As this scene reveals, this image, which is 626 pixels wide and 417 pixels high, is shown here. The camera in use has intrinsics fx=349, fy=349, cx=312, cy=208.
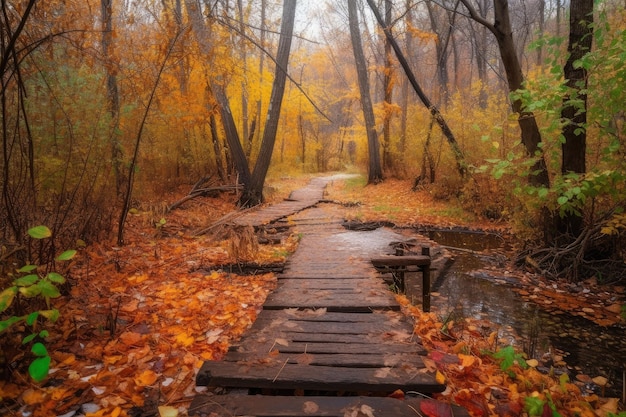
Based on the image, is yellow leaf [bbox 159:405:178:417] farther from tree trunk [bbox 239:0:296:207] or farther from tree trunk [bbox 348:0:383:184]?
tree trunk [bbox 348:0:383:184]

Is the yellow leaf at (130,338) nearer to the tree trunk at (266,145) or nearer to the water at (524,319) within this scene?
the water at (524,319)

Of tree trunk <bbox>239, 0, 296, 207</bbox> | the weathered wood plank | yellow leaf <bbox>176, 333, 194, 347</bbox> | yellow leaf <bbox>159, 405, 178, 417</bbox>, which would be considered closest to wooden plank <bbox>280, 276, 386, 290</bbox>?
the weathered wood plank

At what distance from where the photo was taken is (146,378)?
8.07 feet

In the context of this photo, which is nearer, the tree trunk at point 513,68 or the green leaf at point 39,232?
the green leaf at point 39,232

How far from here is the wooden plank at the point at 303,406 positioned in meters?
2.02

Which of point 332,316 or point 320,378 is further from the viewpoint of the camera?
point 332,316

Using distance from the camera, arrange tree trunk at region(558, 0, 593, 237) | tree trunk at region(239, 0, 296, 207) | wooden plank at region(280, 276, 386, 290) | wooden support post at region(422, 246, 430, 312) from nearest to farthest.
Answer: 1. wooden plank at region(280, 276, 386, 290)
2. wooden support post at region(422, 246, 430, 312)
3. tree trunk at region(558, 0, 593, 237)
4. tree trunk at region(239, 0, 296, 207)

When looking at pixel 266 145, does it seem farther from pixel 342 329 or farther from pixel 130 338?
pixel 342 329

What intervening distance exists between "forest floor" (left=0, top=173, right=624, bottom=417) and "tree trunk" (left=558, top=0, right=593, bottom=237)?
3.76 feet

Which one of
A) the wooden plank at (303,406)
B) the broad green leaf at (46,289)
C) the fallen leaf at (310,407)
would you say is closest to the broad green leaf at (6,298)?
the broad green leaf at (46,289)

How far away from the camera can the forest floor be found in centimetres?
225

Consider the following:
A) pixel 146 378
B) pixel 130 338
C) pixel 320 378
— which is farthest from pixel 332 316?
pixel 130 338

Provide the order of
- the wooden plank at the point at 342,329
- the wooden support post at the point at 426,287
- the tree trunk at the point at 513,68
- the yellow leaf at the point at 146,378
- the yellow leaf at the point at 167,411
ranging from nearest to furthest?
1. the yellow leaf at the point at 167,411
2. the yellow leaf at the point at 146,378
3. the wooden plank at the point at 342,329
4. the wooden support post at the point at 426,287
5. the tree trunk at the point at 513,68

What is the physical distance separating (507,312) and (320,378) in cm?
380
